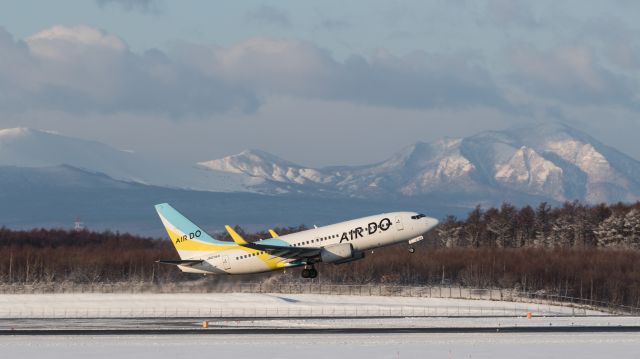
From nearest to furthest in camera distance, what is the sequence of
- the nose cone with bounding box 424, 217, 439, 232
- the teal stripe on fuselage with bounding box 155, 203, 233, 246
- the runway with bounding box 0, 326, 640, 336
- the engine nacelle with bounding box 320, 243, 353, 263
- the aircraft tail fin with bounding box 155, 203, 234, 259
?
1. the runway with bounding box 0, 326, 640, 336
2. the engine nacelle with bounding box 320, 243, 353, 263
3. the nose cone with bounding box 424, 217, 439, 232
4. the aircraft tail fin with bounding box 155, 203, 234, 259
5. the teal stripe on fuselage with bounding box 155, 203, 233, 246

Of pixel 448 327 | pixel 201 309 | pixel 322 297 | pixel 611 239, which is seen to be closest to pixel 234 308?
pixel 201 309

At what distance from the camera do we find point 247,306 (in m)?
114

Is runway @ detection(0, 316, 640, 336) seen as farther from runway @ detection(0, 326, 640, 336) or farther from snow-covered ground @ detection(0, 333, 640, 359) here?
snow-covered ground @ detection(0, 333, 640, 359)

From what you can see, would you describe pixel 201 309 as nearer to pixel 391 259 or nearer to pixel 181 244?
pixel 181 244

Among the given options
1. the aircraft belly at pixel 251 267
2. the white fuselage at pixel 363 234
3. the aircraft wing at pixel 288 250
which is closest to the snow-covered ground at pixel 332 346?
the aircraft wing at pixel 288 250

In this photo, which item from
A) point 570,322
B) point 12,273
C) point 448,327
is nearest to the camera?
point 448,327

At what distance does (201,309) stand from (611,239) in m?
94.2

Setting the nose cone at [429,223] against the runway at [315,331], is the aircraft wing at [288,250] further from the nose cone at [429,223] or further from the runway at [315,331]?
the runway at [315,331]

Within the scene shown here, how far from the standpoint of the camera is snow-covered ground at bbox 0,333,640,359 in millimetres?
68938

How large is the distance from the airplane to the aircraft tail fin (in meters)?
1.45

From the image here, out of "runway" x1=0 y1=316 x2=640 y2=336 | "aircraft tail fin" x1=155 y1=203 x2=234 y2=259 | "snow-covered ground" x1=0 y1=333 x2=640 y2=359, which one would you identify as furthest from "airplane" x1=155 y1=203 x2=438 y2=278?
"snow-covered ground" x1=0 y1=333 x2=640 y2=359

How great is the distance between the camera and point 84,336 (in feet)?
261

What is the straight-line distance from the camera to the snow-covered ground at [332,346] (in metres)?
68.9

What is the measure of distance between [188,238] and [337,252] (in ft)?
64.4
